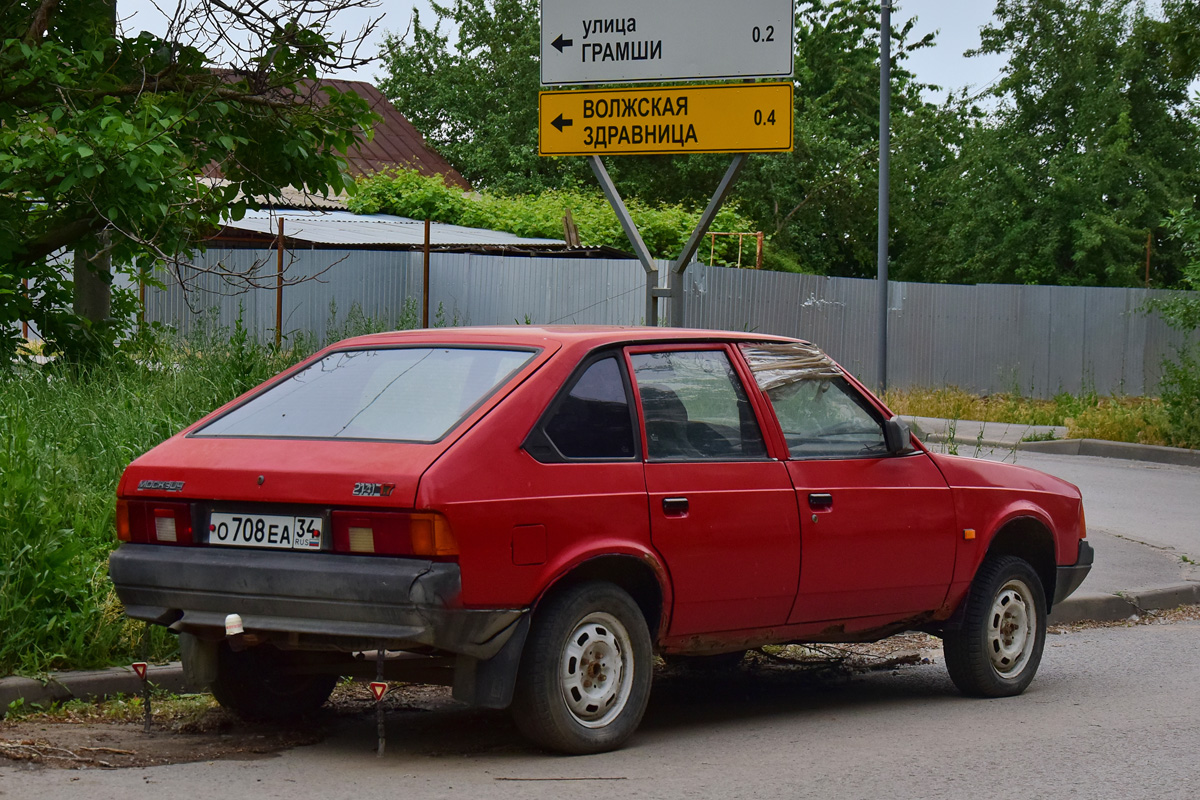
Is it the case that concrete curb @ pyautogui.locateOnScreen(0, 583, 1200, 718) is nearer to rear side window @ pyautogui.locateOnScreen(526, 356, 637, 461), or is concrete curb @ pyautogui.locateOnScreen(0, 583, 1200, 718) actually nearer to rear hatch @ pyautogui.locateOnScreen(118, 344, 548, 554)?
rear hatch @ pyautogui.locateOnScreen(118, 344, 548, 554)

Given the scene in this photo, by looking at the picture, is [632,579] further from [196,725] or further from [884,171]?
[884,171]

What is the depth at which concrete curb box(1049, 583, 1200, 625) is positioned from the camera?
365 inches

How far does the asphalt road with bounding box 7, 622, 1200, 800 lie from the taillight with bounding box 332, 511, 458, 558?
2.47 ft

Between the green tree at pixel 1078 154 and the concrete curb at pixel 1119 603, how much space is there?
29.5 metres

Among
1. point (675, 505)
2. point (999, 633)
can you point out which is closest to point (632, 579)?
point (675, 505)

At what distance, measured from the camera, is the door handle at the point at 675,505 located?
5.66 metres

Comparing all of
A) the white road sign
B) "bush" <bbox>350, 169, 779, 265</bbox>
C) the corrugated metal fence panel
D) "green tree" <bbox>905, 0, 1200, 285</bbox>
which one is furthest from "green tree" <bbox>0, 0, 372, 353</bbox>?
"green tree" <bbox>905, 0, 1200, 285</bbox>

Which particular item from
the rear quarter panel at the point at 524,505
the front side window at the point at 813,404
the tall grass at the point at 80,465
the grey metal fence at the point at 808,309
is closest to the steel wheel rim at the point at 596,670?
the rear quarter panel at the point at 524,505

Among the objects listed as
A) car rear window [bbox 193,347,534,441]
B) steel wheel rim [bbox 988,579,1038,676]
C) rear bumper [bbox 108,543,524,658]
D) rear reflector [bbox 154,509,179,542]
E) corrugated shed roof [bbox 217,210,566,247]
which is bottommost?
steel wheel rim [bbox 988,579,1038,676]

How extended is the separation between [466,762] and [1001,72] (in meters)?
38.8

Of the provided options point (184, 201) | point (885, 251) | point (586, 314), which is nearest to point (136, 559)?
point (184, 201)

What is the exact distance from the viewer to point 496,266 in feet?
82.4

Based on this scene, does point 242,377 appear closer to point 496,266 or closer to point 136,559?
point 136,559

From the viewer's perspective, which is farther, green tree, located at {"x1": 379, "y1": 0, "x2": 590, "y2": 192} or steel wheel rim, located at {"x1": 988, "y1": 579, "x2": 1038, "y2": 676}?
green tree, located at {"x1": 379, "y1": 0, "x2": 590, "y2": 192}
